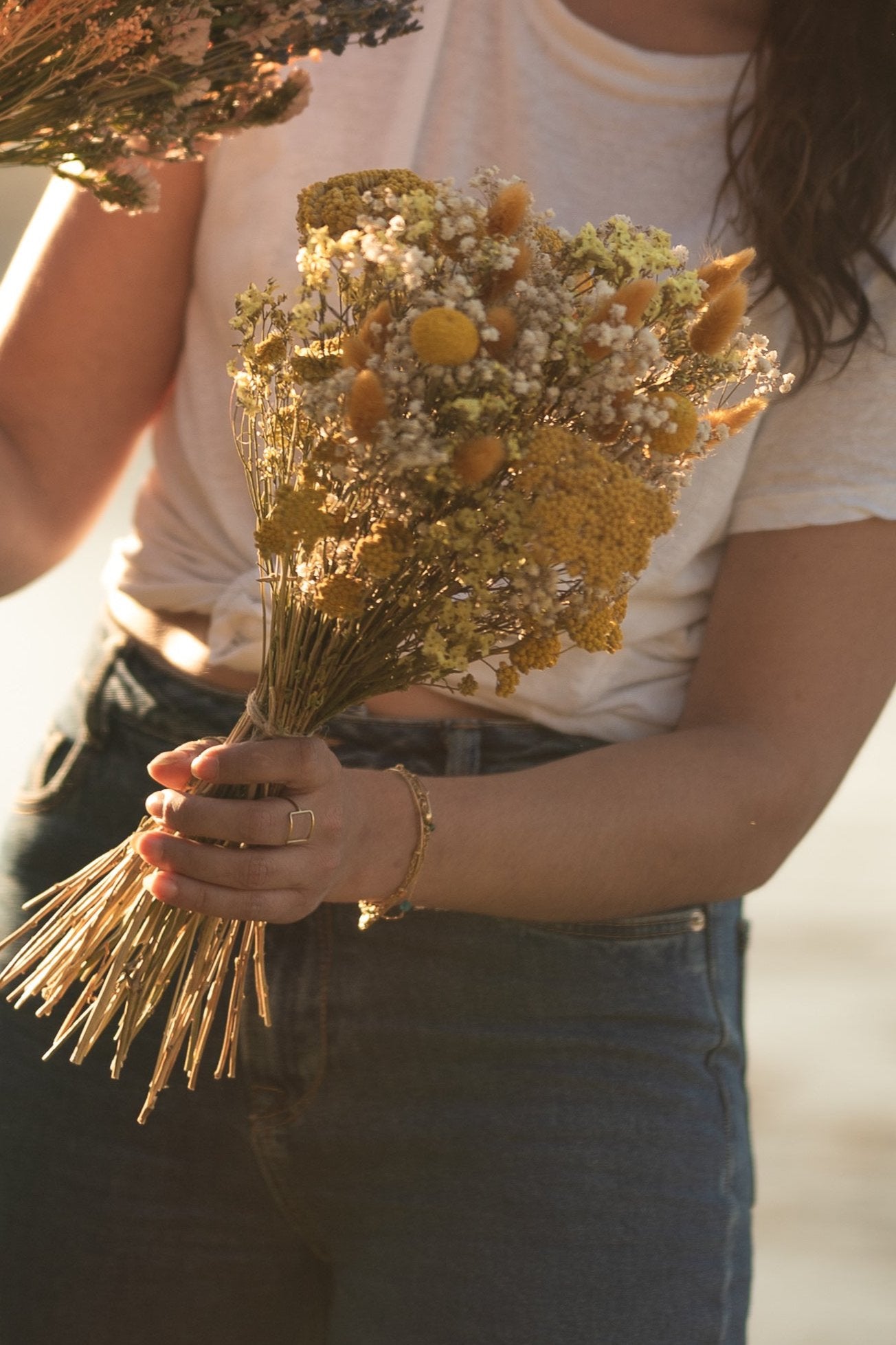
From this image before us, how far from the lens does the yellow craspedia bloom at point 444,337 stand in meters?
0.80

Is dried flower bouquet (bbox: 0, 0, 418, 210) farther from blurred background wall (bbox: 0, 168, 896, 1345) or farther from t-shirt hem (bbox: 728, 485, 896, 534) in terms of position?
blurred background wall (bbox: 0, 168, 896, 1345)

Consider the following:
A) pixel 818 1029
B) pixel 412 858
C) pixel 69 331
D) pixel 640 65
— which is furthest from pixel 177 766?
pixel 818 1029

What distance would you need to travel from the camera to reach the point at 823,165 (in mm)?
1293

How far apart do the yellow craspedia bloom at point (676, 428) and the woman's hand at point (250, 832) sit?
1.02 ft

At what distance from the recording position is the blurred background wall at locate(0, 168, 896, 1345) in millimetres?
A: 2928

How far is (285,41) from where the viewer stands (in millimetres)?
893

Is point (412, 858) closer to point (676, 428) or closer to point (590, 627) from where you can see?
point (590, 627)

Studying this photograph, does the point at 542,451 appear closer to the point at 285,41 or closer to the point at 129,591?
the point at 285,41

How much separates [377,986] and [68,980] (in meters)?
0.32

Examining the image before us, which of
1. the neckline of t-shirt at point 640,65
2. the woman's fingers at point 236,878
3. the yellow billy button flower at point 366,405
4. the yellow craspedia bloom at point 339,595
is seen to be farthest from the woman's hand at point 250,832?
the neckline of t-shirt at point 640,65

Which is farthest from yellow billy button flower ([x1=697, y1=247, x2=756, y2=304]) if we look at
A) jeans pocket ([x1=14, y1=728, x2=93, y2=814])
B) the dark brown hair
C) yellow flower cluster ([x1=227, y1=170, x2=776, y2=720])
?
jeans pocket ([x1=14, y1=728, x2=93, y2=814])

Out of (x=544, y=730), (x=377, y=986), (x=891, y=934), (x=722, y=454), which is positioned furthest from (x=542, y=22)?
(x=891, y=934)

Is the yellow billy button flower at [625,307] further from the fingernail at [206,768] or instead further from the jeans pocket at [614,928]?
the jeans pocket at [614,928]

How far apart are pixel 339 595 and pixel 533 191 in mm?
670
